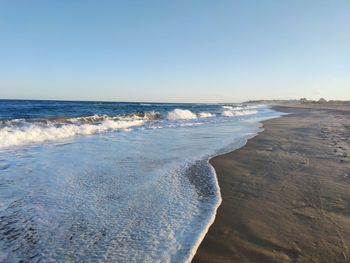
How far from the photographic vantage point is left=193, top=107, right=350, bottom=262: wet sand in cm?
317

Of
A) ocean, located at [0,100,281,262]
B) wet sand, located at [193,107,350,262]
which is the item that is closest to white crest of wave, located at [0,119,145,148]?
ocean, located at [0,100,281,262]

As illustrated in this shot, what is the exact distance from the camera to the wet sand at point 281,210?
317 cm

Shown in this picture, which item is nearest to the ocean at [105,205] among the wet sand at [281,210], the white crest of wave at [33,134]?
the wet sand at [281,210]

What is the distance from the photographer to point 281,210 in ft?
14.0

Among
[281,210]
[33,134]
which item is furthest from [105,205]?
[33,134]

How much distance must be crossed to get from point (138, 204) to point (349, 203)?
2929 millimetres

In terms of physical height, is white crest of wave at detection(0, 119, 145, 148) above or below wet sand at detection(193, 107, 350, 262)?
below

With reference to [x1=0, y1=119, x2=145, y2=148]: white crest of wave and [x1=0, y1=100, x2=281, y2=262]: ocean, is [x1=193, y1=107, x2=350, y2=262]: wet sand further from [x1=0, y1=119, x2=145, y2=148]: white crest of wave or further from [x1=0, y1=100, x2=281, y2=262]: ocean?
[x1=0, y1=119, x2=145, y2=148]: white crest of wave

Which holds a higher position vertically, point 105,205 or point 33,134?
point 105,205

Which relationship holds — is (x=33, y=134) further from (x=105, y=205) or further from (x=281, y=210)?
(x=281, y=210)

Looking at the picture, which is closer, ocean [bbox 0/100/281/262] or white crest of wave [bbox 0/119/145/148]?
ocean [bbox 0/100/281/262]

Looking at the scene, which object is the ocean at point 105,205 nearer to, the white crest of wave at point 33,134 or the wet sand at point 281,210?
the wet sand at point 281,210

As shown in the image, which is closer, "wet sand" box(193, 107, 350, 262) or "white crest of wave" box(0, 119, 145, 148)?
"wet sand" box(193, 107, 350, 262)

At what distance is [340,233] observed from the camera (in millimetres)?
3564
